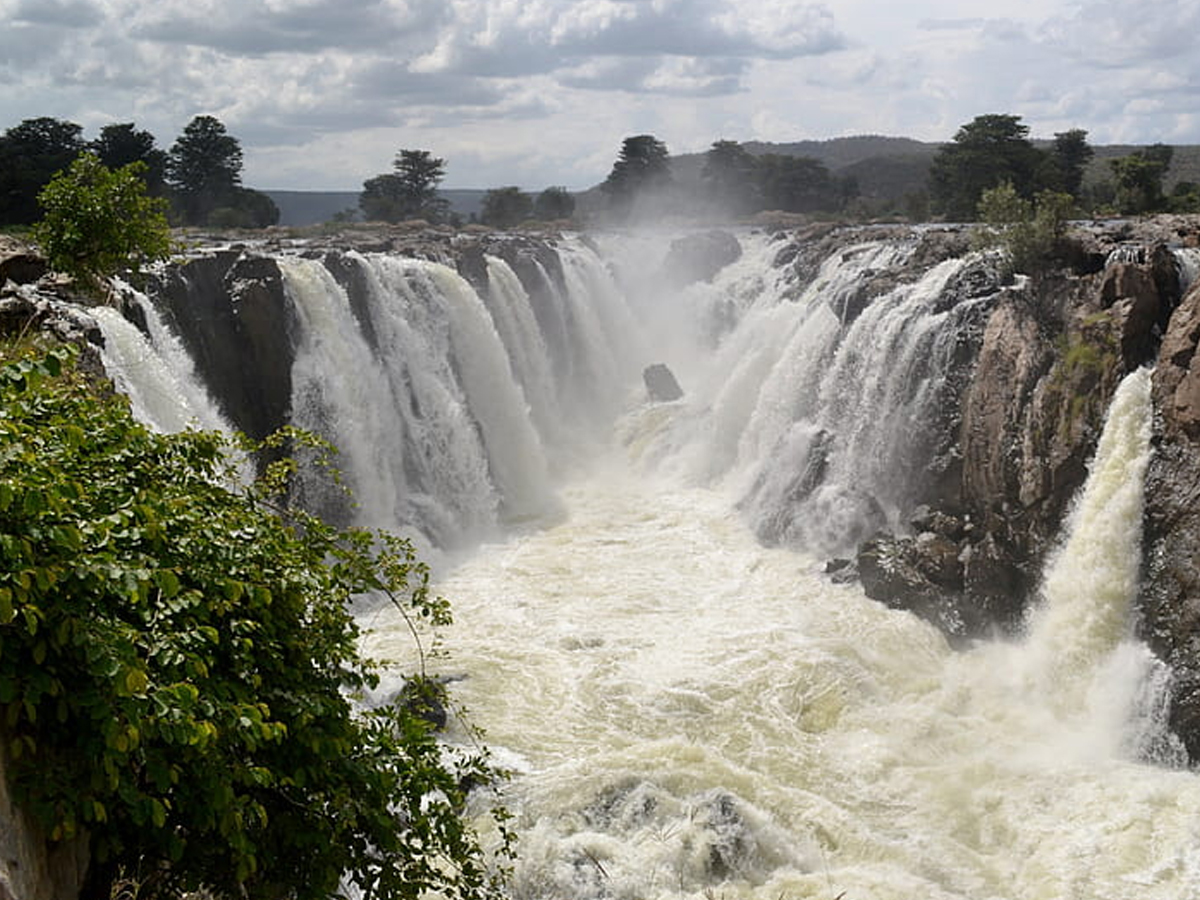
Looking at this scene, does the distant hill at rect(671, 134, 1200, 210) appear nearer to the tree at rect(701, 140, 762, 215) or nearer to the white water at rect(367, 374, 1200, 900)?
the tree at rect(701, 140, 762, 215)

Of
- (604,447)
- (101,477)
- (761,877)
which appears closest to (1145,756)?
(761,877)

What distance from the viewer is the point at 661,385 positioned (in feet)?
108

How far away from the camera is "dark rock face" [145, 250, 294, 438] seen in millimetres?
19134

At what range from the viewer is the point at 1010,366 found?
18078mm

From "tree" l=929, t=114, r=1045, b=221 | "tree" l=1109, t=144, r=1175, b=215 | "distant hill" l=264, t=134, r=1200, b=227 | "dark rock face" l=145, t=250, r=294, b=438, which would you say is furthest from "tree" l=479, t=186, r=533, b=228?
"dark rock face" l=145, t=250, r=294, b=438

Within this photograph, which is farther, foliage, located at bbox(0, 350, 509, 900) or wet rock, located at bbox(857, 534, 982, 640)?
wet rock, located at bbox(857, 534, 982, 640)

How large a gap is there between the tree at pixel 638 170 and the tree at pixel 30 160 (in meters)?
45.2

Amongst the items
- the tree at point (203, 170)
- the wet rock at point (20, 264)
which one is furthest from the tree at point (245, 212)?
the wet rock at point (20, 264)

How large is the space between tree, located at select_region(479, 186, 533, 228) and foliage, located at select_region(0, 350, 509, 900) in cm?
6933

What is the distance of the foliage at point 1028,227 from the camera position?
19.1 metres

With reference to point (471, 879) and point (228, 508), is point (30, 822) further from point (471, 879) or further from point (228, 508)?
point (471, 879)

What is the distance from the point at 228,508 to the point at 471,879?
2.71m

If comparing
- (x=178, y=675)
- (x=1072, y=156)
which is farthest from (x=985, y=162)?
(x=178, y=675)

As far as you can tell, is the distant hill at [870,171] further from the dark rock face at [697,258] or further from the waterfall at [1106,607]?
the waterfall at [1106,607]
